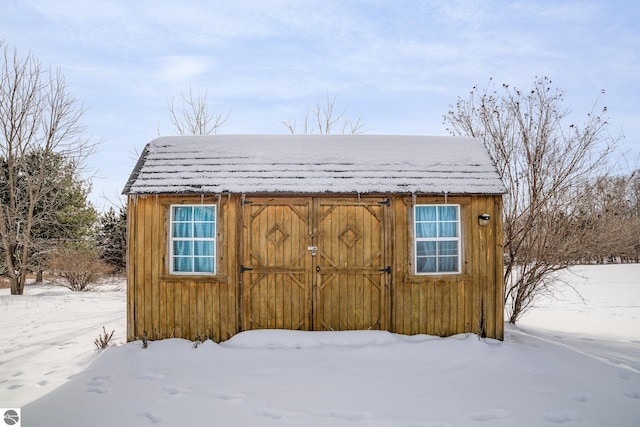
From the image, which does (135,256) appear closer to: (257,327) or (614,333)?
(257,327)

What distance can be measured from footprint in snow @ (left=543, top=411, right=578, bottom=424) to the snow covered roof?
11.9 ft

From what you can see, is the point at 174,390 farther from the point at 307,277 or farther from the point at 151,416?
the point at 307,277

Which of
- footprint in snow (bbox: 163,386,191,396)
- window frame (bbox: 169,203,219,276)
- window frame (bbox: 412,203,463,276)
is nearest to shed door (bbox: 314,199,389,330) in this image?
window frame (bbox: 412,203,463,276)

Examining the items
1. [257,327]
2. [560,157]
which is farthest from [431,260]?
[560,157]

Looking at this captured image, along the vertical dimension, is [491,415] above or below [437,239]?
below

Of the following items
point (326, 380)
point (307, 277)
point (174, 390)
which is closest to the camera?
point (174, 390)

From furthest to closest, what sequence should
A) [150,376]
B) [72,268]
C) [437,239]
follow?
[72,268]
[437,239]
[150,376]

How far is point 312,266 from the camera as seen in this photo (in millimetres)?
6965

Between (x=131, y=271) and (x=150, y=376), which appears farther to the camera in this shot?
(x=131, y=271)

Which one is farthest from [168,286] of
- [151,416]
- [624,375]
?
[624,375]

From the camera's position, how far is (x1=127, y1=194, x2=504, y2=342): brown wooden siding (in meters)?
6.93

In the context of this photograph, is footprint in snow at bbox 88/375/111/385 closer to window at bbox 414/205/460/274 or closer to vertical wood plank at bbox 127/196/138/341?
vertical wood plank at bbox 127/196/138/341

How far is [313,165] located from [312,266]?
1844mm

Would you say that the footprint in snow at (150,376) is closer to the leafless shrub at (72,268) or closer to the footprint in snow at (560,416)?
the footprint in snow at (560,416)
